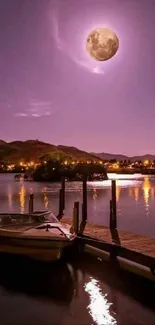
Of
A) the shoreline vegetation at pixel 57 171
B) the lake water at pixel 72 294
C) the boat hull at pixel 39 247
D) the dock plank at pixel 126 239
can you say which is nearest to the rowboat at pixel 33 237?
the boat hull at pixel 39 247

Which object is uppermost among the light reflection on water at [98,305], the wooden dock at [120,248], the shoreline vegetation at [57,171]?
the shoreline vegetation at [57,171]

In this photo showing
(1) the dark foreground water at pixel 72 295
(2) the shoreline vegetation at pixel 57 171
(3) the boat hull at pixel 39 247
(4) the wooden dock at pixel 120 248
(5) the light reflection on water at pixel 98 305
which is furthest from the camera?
(2) the shoreline vegetation at pixel 57 171

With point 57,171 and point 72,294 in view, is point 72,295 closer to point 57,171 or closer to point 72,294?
point 72,294

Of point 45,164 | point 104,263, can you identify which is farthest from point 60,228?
point 45,164

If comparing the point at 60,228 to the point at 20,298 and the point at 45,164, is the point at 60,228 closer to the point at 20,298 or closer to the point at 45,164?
the point at 20,298

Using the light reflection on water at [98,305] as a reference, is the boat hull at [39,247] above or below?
above

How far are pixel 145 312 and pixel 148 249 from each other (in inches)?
152

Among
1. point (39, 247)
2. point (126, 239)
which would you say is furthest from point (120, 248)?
point (39, 247)

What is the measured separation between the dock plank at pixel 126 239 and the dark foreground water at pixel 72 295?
148 centimetres

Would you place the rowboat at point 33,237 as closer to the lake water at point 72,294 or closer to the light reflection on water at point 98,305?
the lake water at point 72,294

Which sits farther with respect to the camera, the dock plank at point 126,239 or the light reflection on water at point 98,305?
the dock plank at point 126,239

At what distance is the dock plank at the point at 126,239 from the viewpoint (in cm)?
1573

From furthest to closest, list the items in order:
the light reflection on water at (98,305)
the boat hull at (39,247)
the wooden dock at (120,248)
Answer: the boat hull at (39,247), the wooden dock at (120,248), the light reflection on water at (98,305)

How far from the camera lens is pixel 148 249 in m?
15.6
